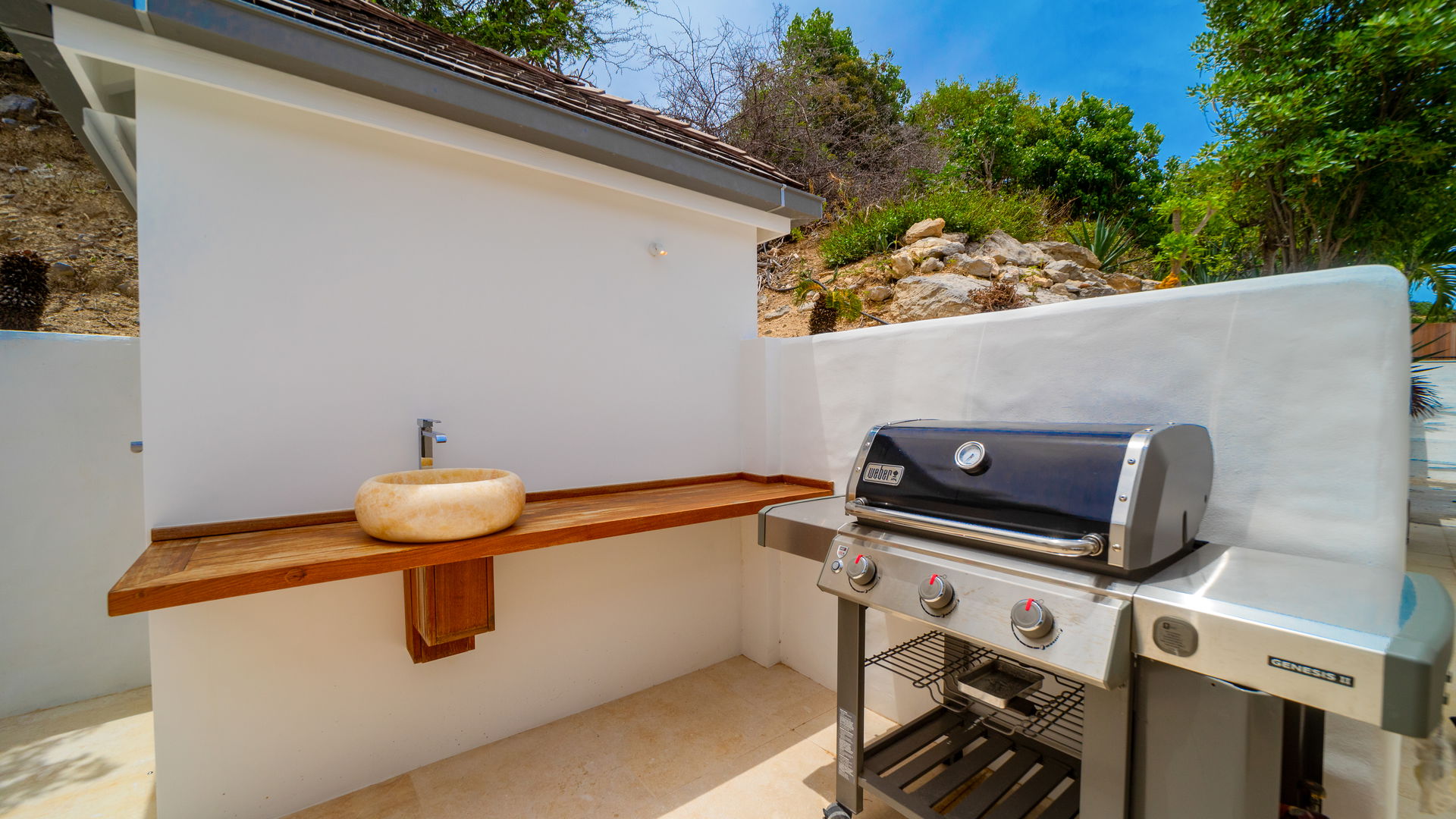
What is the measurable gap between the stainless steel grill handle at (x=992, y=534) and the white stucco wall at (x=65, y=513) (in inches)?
169

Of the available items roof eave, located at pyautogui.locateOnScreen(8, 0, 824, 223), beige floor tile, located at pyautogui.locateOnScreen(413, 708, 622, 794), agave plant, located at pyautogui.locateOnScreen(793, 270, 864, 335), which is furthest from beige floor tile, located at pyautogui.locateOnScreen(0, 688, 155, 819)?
agave plant, located at pyautogui.locateOnScreen(793, 270, 864, 335)

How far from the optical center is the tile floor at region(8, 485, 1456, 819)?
2420 millimetres

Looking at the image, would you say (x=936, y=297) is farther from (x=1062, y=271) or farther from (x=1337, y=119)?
(x=1337, y=119)

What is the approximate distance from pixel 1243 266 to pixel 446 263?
1274 cm

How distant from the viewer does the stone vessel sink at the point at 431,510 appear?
2047mm

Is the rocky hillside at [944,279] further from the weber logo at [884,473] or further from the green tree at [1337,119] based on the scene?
the weber logo at [884,473]

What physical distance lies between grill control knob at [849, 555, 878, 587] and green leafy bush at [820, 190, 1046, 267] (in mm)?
8485

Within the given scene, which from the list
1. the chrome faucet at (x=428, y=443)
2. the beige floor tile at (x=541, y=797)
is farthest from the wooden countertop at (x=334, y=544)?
Result: the beige floor tile at (x=541, y=797)

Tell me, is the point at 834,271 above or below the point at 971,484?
above

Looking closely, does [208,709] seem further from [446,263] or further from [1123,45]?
[1123,45]

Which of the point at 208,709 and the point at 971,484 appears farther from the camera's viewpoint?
the point at 208,709

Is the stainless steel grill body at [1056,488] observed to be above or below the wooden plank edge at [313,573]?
above

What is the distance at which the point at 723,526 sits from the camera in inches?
152

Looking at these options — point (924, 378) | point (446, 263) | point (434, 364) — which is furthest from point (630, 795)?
point (446, 263)
